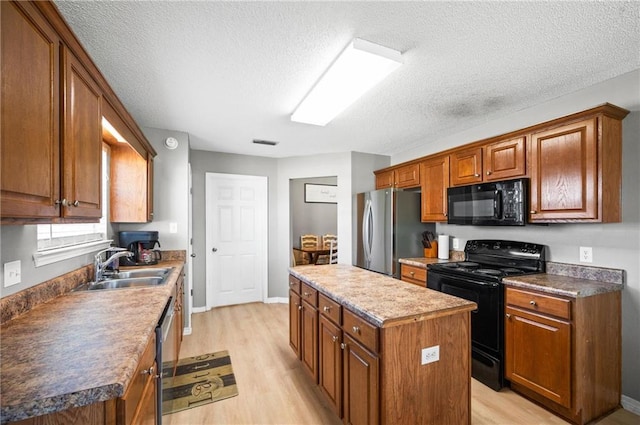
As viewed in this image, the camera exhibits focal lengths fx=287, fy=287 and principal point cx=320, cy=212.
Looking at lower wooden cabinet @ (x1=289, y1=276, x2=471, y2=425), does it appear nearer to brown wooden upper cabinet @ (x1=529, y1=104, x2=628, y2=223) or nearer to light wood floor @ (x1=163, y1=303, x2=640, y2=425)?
light wood floor @ (x1=163, y1=303, x2=640, y2=425)

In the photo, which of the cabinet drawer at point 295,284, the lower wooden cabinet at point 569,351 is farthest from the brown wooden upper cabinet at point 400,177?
the cabinet drawer at point 295,284

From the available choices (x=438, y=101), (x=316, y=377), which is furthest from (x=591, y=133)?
(x=316, y=377)

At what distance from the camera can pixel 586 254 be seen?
7.41 ft

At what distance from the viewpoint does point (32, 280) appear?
149 cm

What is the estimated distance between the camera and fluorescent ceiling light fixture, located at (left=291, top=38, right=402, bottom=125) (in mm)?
1711

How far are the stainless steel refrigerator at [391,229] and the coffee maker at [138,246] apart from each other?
8.40 feet

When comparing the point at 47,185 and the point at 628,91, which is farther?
the point at 628,91

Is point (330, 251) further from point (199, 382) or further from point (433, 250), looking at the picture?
point (199, 382)

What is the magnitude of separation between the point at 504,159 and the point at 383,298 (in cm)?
188

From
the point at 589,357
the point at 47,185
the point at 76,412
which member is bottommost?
the point at 589,357

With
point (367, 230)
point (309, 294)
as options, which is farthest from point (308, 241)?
point (309, 294)

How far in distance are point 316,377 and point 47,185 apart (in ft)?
6.39

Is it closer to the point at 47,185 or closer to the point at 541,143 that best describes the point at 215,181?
the point at 47,185

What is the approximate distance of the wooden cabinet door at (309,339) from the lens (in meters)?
2.13
